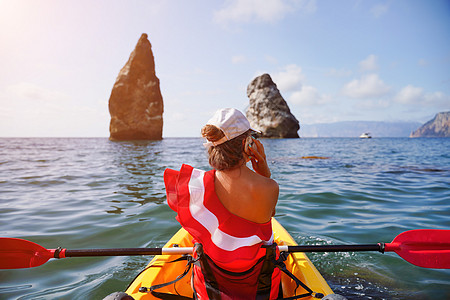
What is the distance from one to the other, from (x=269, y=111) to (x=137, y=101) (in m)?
37.6

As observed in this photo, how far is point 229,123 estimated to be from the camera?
1.81 m

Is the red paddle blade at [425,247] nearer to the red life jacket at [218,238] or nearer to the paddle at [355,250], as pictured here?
the paddle at [355,250]

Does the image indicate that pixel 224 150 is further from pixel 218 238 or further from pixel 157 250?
pixel 157 250

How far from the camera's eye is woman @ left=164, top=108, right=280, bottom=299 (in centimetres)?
180

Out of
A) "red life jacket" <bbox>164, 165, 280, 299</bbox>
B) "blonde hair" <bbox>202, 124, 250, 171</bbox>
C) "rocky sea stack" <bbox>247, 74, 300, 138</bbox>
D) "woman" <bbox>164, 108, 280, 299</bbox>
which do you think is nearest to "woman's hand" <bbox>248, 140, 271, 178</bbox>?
"woman" <bbox>164, 108, 280, 299</bbox>

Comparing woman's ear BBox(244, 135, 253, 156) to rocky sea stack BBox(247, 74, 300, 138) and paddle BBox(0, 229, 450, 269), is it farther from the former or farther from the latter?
rocky sea stack BBox(247, 74, 300, 138)

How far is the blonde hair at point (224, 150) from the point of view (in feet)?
5.99

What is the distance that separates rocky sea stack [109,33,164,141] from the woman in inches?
2428

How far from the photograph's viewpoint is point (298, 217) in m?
6.01

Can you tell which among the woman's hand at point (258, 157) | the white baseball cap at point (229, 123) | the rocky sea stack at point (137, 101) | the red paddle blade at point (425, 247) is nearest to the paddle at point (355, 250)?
the red paddle blade at point (425, 247)

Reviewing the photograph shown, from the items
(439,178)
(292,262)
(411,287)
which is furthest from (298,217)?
(439,178)

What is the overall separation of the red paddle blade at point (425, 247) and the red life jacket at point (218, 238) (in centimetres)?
194

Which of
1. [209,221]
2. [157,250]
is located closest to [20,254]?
[157,250]

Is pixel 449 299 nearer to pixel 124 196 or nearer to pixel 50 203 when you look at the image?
pixel 124 196
